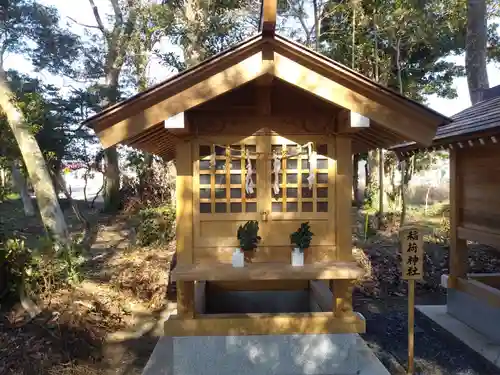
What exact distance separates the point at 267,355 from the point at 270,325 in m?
0.35

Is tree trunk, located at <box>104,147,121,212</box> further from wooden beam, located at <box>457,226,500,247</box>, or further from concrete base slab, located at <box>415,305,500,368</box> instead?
wooden beam, located at <box>457,226,500,247</box>

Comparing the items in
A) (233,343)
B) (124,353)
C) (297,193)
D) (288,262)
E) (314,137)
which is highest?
(314,137)

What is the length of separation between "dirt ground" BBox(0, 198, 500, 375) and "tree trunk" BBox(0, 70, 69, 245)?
1.14 m

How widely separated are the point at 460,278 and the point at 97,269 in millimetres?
8366

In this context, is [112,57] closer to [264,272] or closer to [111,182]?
[111,182]

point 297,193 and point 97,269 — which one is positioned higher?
point 297,193

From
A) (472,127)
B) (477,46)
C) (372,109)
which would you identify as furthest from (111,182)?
(372,109)

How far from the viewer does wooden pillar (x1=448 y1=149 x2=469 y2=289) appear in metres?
7.29

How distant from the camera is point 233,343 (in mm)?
4676

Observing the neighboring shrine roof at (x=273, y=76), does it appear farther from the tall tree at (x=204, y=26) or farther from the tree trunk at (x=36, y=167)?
the tall tree at (x=204, y=26)

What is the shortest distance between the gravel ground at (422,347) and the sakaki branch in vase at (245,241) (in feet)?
9.42

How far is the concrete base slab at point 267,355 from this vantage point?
4.66m

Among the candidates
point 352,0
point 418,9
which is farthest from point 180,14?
point 418,9

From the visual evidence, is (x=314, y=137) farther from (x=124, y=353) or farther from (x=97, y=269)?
(x=97, y=269)
